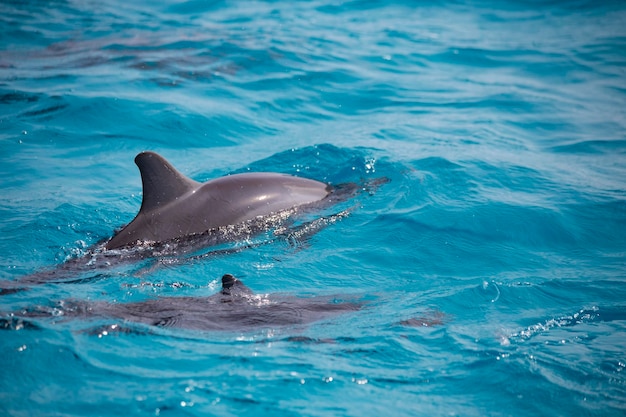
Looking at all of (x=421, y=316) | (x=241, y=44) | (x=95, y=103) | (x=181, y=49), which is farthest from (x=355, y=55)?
(x=421, y=316)

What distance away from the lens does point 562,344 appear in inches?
225

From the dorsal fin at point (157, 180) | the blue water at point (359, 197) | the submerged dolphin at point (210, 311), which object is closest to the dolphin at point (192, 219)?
the dorsal fin at point (157, 180)

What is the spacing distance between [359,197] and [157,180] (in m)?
2.84

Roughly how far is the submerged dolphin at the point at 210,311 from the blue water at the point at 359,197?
0.16 m

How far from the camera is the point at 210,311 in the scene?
572 centimetres

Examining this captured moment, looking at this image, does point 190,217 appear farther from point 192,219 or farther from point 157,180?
point 157,180

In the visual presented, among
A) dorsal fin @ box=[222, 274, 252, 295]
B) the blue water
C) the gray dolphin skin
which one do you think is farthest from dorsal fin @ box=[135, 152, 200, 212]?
dorsal fin @ box=[222, 274, 252, 295]

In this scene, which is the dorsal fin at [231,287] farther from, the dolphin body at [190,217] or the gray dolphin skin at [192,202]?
the gray dolphin skin at [192,202]

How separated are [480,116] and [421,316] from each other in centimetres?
795

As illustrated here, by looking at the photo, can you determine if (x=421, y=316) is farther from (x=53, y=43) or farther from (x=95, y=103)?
(x=53, y=43)

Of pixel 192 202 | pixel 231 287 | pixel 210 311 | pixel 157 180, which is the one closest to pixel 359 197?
pixel 192 202

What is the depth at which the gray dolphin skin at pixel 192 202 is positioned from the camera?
7488 mm

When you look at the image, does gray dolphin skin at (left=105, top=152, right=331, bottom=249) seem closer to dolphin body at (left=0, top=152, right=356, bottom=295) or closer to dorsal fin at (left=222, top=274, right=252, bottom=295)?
dolphin body at (left=0, top=152, right=356, bottom=295)

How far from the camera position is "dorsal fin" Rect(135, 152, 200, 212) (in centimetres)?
751
